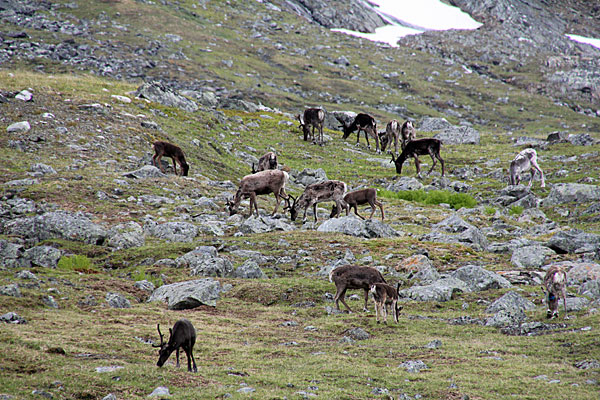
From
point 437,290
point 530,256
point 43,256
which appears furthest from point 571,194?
point 43,256

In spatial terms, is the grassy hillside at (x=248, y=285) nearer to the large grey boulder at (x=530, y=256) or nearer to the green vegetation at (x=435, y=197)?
the large grey boulder at (x=530, y=256)

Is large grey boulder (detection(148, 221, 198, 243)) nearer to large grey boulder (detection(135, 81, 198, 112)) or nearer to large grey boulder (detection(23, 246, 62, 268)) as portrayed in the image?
large grey boulder (detection(23, 246, 62, 268))

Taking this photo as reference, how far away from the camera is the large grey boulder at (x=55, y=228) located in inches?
733

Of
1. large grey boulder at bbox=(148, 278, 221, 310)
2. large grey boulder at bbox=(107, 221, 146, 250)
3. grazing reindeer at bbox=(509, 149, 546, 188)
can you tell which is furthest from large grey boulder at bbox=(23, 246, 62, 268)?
grazing reindeer at bbox=(509, 149, 546, 188)

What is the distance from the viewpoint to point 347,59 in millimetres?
113625

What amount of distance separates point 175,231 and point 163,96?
2776cm

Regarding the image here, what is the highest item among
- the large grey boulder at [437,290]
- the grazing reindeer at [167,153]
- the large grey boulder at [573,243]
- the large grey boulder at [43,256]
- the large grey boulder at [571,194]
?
the large grey boulder at [571,194]

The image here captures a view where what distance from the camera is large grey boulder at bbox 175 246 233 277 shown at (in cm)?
1708

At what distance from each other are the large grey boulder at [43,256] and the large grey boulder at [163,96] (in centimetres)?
2958

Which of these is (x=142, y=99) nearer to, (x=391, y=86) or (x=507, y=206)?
(x=507, y=206)

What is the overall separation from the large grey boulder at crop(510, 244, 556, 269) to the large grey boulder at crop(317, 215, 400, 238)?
18.5 ft

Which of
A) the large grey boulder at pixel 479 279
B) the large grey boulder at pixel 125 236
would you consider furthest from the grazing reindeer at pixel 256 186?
the large grey boulder at pixel 479 279

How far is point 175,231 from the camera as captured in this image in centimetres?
2088

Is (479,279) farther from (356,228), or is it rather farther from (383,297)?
(356,228)
